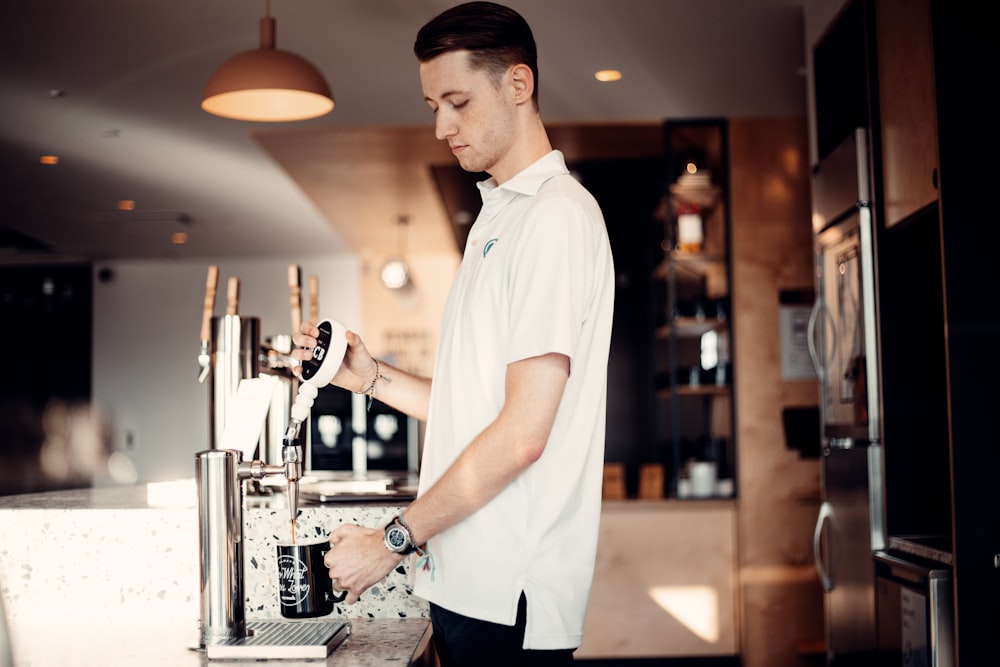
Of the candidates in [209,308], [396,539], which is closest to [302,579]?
[396,539]

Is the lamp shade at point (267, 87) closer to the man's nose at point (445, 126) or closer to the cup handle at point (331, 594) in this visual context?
the man's nose at point (445, 126)

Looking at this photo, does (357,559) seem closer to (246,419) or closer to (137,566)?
(246,419)

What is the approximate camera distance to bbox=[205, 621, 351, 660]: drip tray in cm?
124

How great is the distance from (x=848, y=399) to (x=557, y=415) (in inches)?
82.9

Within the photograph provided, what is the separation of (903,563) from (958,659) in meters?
0.34

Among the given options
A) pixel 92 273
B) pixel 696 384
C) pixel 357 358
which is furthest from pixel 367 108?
pixel 92 273

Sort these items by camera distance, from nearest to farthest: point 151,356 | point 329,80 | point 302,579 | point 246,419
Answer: point 302,579
point 246,419
point 329,80
point 151,356

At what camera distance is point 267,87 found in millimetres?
2844

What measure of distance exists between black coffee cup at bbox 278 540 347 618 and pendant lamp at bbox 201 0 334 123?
6.17 feet

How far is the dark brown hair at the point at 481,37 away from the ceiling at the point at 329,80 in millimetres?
2291

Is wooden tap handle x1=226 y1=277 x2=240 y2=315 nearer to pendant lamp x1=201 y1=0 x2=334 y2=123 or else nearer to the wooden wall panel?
pendant lamp x1=201 y1=0 x2=334 y2=123

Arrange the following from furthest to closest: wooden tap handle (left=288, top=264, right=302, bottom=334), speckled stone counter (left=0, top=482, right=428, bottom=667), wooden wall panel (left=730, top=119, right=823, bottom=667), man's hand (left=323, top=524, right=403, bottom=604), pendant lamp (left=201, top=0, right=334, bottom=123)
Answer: wooden wall panel (left=730, top=119, right=823, bottom=667) < pendant lamp (left=201, top=0, right=334, bottom=123) < wooden tap handle (left=288, top=264, right=302, bottom=334) < speckled stone counter (left=0, top=482, right=428, bottom=667) < man's hand (left=323, top=524, right=403, bottom=604)

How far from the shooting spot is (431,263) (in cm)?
849

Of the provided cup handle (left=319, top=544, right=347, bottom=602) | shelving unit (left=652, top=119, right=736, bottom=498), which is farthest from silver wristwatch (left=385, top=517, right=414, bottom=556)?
shelving unit (left=652, top=119, right=736, bottom=498)
